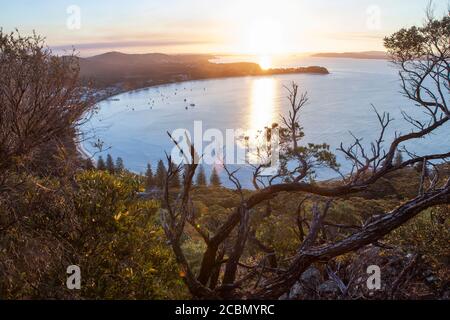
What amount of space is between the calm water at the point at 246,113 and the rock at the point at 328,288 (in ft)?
Answer: 170

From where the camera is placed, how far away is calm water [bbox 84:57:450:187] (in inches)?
3435

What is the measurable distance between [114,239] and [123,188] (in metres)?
0.82

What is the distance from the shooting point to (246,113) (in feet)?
396

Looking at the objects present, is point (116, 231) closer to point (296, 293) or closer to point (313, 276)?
point (296, 293)

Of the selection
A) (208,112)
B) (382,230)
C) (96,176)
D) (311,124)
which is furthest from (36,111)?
(208,112)

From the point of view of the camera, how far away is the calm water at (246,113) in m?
87.2

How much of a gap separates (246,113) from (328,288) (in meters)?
114

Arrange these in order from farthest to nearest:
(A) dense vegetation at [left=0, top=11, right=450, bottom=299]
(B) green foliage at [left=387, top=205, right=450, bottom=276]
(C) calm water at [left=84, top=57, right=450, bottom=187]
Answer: (C) calm water at [left=84, top=57, right=450, bottom=187] → (B) green foliage at [left=387, top=205, right=450, bottom=276] → (A) dense vegetation at [left=0, top=11, right=450, bottom=299]

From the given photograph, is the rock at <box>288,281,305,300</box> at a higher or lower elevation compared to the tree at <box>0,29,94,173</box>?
lower

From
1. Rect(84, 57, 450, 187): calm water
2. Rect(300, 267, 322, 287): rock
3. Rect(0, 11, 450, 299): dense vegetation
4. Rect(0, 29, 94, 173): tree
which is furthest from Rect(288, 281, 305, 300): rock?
Rect(84, 57, 450, 187): calm water

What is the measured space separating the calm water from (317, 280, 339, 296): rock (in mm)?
51805

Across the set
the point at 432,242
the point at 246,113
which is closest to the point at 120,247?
the point at 432,242

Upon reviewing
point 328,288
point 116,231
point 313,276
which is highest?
point 116,231

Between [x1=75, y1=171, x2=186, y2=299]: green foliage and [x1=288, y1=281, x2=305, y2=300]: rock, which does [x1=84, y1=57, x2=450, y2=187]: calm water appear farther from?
[x1=75, y1=171, x2=186, y2=299]: green foliage
